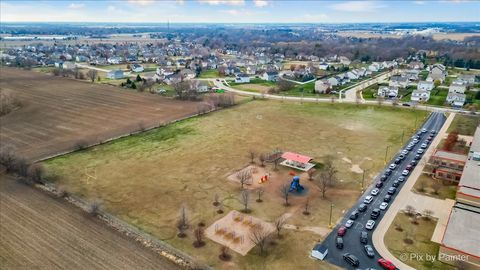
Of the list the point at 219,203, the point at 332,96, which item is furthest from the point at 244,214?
the point at 332,96

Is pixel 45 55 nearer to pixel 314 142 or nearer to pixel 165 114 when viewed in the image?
pixel 165 114

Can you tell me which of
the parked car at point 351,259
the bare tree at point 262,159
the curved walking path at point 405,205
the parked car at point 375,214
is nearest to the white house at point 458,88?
the curved walking path at point 405,205

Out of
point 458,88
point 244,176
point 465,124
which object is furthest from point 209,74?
point 244,176

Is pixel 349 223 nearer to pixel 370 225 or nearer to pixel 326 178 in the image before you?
pixel 370 225

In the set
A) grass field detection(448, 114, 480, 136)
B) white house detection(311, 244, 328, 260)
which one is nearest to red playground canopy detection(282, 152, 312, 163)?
white house detection(311, 244, 328, 260)

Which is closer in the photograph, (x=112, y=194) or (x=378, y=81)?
(x=112, y=194)

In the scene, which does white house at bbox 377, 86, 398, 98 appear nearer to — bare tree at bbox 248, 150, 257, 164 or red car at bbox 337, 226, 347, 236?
bare tree at bbox 248, 150, 257, 164
